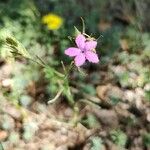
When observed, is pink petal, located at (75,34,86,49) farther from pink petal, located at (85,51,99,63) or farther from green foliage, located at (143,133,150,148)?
green foliage, located at (143,133,150,148)

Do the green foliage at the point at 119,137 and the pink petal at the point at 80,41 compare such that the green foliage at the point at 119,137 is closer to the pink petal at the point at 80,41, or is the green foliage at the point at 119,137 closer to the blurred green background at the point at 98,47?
the blurred green background at the point at 98,47

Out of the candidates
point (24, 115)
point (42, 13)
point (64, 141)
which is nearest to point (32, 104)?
point (24, 115)

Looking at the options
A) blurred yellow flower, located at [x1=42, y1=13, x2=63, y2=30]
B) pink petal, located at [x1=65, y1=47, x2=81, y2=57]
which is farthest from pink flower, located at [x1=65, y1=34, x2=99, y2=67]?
blurred yellow flower, located at [x1=42, y1=13, x2=63, y2=30]

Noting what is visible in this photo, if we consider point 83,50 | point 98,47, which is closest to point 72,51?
point 83,50

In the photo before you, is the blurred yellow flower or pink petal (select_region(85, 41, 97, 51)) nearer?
pink petal (select_region(85, 41, 97, 51))

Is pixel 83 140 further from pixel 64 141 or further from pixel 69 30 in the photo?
pixel 69 30

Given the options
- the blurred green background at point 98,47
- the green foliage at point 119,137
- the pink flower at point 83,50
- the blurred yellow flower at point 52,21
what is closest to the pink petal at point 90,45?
the pink flower at point 83,50

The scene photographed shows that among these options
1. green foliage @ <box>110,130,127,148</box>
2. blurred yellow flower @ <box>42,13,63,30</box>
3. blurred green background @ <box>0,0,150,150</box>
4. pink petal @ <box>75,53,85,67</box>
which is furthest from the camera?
blurred yellow flower @ <box>42,13,63,30</box>

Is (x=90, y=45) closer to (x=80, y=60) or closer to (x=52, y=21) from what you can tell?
(x=80, y=60)
